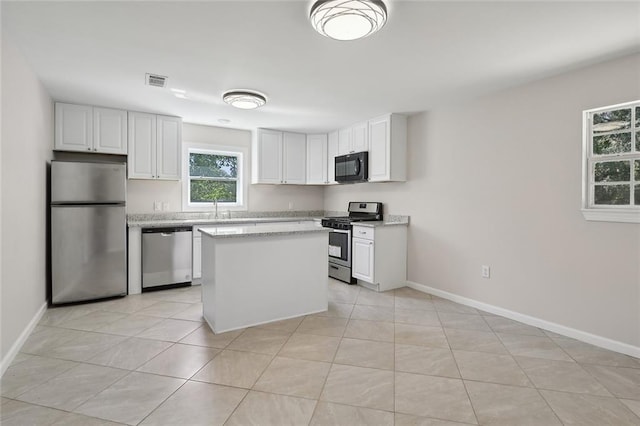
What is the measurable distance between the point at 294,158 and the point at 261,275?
9.76 feet

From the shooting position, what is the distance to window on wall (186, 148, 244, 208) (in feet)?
16.4

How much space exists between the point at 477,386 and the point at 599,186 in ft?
6.55

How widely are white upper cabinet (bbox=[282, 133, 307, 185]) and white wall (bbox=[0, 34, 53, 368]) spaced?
311cm

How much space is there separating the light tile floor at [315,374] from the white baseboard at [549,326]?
0.26ft

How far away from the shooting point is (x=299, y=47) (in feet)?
8.05

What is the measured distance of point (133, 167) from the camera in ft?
13.8

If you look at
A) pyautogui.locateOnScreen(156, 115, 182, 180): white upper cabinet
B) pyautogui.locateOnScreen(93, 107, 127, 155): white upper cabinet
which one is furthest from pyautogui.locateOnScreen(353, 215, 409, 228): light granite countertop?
pyautogui.locateOnScreen(93, 107, 127, 155): white upper cabinet

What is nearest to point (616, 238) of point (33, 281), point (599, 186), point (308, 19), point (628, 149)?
point (599, 186)

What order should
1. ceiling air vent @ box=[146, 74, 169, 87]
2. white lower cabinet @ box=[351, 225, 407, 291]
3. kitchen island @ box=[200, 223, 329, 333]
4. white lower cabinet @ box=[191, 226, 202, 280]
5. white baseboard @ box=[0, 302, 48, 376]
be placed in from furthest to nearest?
white lower cabinet @ box=[191, 226, 202, 280]
white lower cabinet @ box=[351, 225, 407, 291]
ceiling air vent @ box=[146, 74, 169, 87]
kitchen island @ box=[200, 223, 329, 333]
white baseboard @ box=[0, 302, 48, 376]

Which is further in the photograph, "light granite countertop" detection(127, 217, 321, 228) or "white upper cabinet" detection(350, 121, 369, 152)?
"white upper cabinet" detection(350, 121, 369, 152)

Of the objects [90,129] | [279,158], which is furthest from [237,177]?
[90,129]

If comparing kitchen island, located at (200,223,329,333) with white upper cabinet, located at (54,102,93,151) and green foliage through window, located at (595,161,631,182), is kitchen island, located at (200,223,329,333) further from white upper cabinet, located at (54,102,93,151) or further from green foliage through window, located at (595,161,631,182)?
green foliage through window, located at (595,161,631,182)

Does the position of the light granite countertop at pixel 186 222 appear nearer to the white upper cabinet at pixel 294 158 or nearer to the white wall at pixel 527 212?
the white upper cabinet at pixel 294 158

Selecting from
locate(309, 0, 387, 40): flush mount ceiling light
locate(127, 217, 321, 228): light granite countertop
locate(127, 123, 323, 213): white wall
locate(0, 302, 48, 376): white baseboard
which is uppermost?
locate(309, 0, 387, 40): flush mount ceiling light
